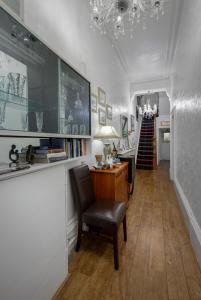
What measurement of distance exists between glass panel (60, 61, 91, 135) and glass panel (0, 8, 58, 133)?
133 mm

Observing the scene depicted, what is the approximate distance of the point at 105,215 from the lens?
5.42 ft

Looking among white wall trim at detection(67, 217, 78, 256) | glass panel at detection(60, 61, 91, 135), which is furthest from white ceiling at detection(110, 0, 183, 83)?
Result: white wall trim at detection(67, 217, 78, 256)

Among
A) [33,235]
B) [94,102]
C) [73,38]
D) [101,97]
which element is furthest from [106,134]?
[33,235]

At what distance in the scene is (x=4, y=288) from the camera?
90 cm

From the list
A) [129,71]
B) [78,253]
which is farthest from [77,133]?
[129,71]

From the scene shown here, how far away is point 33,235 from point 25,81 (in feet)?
3.77

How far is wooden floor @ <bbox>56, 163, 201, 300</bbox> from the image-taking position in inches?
52.5

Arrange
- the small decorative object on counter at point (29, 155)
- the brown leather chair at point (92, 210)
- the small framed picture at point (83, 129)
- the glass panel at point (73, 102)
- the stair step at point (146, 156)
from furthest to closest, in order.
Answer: the stair step at point (146, 156) < the small framed picture at point (83, 129) < the glass panel at point (73, 102) < the brown leather chair at point (92, 210) < the small decorative object on counter at point (29, 155)

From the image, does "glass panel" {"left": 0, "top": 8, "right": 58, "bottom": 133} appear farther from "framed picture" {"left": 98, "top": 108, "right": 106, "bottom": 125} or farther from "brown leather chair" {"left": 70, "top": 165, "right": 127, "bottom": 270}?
"framed picture" {"left": 98, "top": 108, "right": 106, "bottom": 125}

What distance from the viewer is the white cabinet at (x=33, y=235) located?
92 centimetres

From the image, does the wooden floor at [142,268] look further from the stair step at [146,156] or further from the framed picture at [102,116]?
the stair step at [146,156]

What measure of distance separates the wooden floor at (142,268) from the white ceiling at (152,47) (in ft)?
12.0

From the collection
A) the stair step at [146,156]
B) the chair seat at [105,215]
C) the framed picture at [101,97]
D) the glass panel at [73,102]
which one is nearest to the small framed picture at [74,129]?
the glass panel at [73,102]

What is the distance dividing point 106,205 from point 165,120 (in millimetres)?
8205
